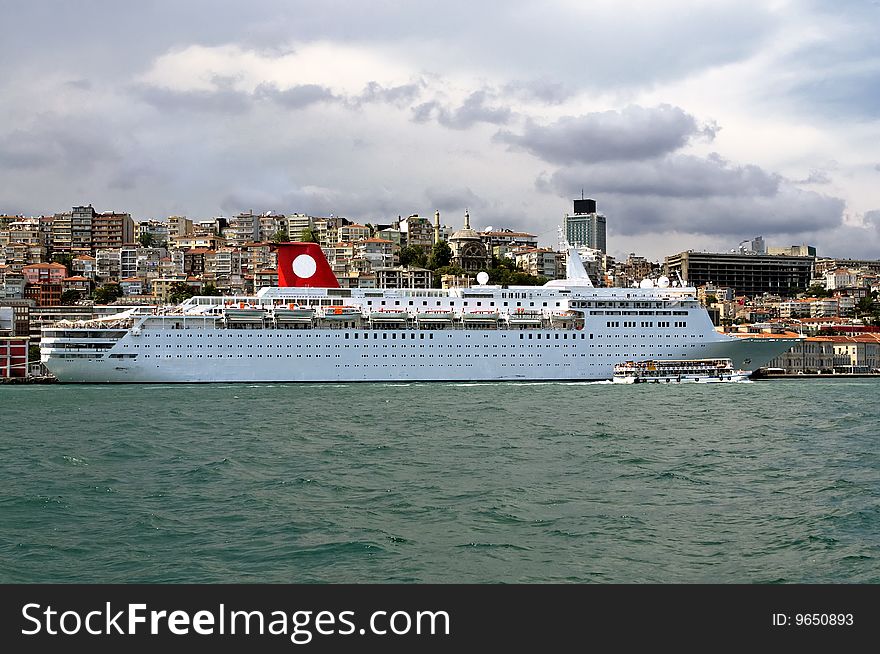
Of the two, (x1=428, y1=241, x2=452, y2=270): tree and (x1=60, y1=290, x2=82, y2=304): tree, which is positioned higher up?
(x1=428, y1=241, x2=452, y2=270): tree

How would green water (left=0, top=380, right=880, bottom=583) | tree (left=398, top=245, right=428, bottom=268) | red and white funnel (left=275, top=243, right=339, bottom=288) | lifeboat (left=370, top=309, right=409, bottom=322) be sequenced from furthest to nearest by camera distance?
tree (left=398, top=245, right=428, bottom=268) → red and white funnel (left=275, top=243, right=339, bottom=288) → lifeboat (left=370, top=309, right=409, bottom=322) → green water (left=0, top=380, right=880, bottom=583)

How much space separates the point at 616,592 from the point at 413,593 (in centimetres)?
141

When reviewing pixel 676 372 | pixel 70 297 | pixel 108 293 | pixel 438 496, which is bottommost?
pixel 676 372

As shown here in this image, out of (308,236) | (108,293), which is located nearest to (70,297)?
(108,293)

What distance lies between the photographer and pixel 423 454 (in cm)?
1591

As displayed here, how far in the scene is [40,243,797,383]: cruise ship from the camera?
3384 centimetres

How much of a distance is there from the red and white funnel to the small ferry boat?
41.3 ft

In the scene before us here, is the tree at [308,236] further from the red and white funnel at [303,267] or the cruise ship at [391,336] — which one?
the cruise ship at [391,336]

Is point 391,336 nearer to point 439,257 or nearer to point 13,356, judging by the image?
point 13,356

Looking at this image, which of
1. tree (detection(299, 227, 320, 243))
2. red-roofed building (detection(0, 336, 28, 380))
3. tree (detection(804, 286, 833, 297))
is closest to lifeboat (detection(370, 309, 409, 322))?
red-roofed building (detection(0, 336, 28, 380))

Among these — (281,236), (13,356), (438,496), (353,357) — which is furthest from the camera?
(281,236)

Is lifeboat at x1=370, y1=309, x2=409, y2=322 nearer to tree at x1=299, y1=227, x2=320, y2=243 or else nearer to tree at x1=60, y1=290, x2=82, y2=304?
tree at x1=60, y1=290, x2=82, y2=304

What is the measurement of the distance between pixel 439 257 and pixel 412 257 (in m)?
3.29

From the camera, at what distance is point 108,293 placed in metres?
65.8
